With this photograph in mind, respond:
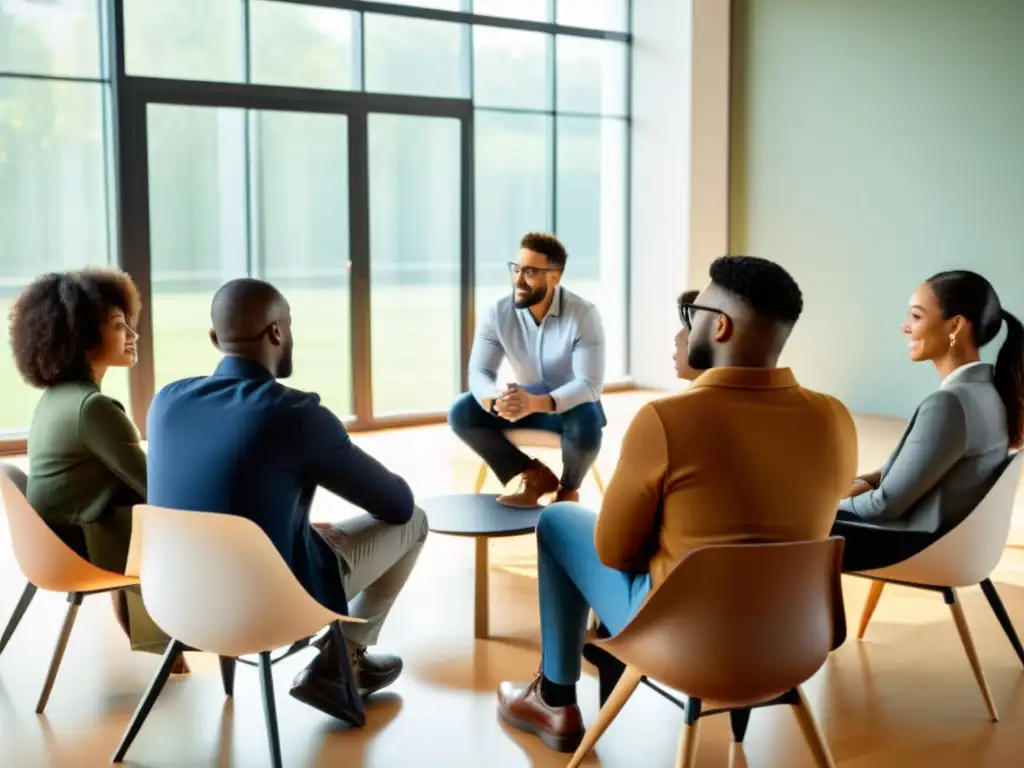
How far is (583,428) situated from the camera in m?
5.26

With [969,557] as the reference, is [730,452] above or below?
above

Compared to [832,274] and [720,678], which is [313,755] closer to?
[720,678]

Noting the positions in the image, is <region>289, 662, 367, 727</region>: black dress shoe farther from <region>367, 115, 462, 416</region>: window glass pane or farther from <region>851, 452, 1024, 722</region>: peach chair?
<region>367, 115, 462, 416</region>: window glass pane

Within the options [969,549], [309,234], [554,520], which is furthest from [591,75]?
[554,520]

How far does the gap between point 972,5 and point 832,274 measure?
2034 millimetres

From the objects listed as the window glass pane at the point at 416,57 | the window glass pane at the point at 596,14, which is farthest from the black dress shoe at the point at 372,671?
the window glass pane at the point at 596,14

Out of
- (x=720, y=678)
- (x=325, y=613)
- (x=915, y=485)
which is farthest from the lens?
(x=915, y=485)

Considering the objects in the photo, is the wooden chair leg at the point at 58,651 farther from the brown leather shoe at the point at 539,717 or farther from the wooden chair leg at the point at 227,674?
the brown leather shoe at the point at 539,717

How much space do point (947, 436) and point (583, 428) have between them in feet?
6.92

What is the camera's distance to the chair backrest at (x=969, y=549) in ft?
10.9

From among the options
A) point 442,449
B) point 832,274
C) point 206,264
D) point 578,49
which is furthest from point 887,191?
point 206,264

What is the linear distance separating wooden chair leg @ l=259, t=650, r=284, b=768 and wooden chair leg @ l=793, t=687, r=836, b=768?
1.16 meters

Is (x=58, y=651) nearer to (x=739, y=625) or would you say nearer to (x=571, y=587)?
(x=571, y=587)

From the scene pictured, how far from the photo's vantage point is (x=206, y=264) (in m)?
8.02
